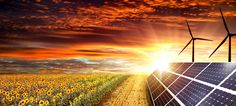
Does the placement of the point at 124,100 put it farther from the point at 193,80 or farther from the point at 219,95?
the point at 219,95

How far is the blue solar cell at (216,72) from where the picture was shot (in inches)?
575

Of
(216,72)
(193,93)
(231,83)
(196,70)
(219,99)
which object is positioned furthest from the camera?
(196,70)

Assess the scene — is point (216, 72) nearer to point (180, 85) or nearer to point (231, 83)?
point (231, 83)

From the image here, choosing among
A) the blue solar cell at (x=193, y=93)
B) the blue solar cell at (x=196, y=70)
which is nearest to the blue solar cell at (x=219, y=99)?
the blue solar cell at (x=193, y=93)

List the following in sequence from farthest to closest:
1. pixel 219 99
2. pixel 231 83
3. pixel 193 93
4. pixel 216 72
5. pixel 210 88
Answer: pixel 216 72
pixel 193 93
pixel 210 88
pixel 231 83
pixel 219 99

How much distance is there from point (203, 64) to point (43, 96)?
1182 cm

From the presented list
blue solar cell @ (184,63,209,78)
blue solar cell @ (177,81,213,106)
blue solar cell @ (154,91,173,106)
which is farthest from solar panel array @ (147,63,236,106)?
blue solar cell @ (154,91,173,106)

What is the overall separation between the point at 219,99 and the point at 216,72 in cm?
407

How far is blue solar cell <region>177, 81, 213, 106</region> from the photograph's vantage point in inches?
558

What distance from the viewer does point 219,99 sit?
12109mm

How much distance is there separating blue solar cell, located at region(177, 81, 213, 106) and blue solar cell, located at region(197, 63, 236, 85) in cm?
39

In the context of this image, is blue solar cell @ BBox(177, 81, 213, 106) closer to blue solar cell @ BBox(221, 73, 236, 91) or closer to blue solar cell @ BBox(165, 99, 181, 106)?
blue solar cell @ BBox(165, 99, 181, 106)

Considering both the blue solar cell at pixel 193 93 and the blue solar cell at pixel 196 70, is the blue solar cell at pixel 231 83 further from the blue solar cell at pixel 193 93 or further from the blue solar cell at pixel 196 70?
the blue solar cell at pixel 196 70

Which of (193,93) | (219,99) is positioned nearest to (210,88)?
(193,93)
